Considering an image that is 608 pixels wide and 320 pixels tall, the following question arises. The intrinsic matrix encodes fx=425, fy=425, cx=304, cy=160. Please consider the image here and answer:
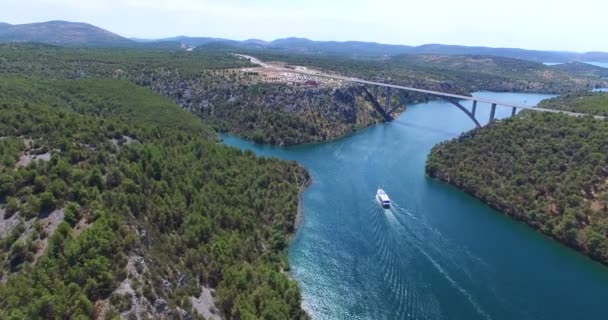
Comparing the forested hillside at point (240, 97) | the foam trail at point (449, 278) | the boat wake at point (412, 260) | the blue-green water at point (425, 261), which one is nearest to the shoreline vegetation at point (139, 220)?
the blue-green water at point (425, 261)

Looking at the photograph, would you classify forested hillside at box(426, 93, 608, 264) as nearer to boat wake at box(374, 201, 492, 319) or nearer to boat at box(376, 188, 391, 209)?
boat wake at box(374, 201, 492, 319)

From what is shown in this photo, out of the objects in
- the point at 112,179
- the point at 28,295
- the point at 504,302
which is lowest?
the point at 504,302

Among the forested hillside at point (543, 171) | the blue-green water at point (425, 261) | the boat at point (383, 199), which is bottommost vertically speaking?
the blue-green water at point (425, 261)

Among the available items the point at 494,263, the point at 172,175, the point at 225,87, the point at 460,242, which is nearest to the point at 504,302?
the point at 494,263

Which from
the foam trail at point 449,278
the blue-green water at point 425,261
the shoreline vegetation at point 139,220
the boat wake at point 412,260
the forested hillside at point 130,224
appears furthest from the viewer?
the blue-green water at point 425,261

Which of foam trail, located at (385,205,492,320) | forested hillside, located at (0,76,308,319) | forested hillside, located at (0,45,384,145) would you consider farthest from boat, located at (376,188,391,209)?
forested hillside, located at (0,45,384,145)

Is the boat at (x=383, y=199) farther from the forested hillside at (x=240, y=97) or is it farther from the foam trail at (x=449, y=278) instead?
the forested hillside at (x=240, y=97)

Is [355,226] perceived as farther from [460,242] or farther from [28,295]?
[28,295]
